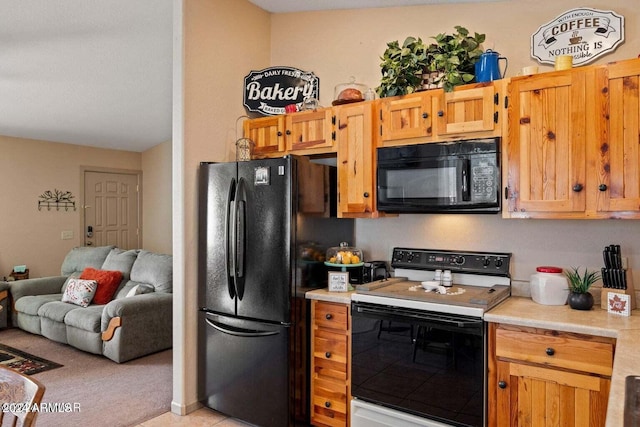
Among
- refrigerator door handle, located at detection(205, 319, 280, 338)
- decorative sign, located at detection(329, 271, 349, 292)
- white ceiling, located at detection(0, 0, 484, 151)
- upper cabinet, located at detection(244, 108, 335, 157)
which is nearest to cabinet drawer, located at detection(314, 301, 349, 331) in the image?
decorative sign, located at detection(329, 271, 349, 292)

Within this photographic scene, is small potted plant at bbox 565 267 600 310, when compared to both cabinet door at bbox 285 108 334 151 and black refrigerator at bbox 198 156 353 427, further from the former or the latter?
cabinet door at bbox 285 108 334 151

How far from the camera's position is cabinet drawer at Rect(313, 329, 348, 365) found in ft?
8.57

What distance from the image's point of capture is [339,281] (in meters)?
2.75

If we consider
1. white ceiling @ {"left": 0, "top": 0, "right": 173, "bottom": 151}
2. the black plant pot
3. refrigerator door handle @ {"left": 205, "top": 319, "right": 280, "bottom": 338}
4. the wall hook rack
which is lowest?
refrigerator door handle @ {"left": 205, "top": 319, "right": 280, "bottom": 338}

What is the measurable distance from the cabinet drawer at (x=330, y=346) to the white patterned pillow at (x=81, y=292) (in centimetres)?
311

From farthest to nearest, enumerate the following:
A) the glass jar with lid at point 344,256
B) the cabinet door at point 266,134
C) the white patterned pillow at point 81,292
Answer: the white patterned pillow at point 81,292
the cabinet door at point 266,134
the glass jar with lid at point 344,256

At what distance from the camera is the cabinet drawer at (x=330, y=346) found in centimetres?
261

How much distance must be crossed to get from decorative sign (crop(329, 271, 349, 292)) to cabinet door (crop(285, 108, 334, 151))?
847 millimetres

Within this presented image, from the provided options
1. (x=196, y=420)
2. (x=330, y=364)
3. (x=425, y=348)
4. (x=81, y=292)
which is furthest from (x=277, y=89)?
(x=81, y=292)

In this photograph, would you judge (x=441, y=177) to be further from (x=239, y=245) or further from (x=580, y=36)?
(x=239, y=245)

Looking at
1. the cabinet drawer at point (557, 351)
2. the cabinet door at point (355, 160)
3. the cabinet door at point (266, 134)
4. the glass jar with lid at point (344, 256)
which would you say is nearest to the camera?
the cabinet drawer at point (557, 351)

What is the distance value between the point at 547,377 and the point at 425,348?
57 centimetres

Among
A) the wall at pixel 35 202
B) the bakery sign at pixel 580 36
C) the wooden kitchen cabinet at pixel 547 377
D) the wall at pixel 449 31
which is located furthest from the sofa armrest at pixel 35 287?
the bakery sign at pixel 580 36

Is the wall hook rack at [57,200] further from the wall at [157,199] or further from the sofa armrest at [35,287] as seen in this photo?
the sofa armrest at [35,287]
